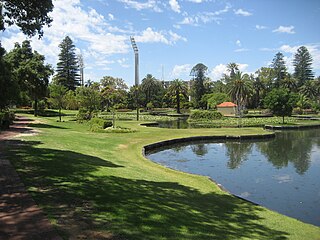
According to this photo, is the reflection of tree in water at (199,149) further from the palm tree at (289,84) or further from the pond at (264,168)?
the palm tree at (289,84)

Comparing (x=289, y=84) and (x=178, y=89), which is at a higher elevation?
(x=289, y=84)

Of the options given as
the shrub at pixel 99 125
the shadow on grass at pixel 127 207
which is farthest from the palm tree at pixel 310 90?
the shadow on grass at pixel 127 207

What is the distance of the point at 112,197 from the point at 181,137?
21.1 meters

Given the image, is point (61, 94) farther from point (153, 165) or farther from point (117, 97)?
point (117, 97)

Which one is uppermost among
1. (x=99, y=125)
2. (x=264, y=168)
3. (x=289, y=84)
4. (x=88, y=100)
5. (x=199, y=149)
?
(x=289, y=84)

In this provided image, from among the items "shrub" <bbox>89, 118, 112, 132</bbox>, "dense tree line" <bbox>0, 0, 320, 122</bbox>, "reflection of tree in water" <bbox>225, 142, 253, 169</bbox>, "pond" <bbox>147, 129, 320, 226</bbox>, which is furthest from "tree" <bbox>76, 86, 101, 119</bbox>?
"reflection of tree in water" <bbox>225, 142, 253, 169</bbox>

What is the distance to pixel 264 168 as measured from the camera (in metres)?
18.5

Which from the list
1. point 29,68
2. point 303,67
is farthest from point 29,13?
point 303,67

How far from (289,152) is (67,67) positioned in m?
72.0

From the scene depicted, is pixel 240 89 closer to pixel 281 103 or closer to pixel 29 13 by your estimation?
pixel 281 103

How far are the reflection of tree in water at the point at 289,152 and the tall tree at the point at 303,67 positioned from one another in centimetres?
7783

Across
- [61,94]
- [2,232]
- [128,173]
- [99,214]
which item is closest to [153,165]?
[128,173]

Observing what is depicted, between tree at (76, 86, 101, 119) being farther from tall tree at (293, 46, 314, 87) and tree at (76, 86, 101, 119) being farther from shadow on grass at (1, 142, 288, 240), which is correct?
tall tree at (293, 46, 314, 87)

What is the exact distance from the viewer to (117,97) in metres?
86.1
